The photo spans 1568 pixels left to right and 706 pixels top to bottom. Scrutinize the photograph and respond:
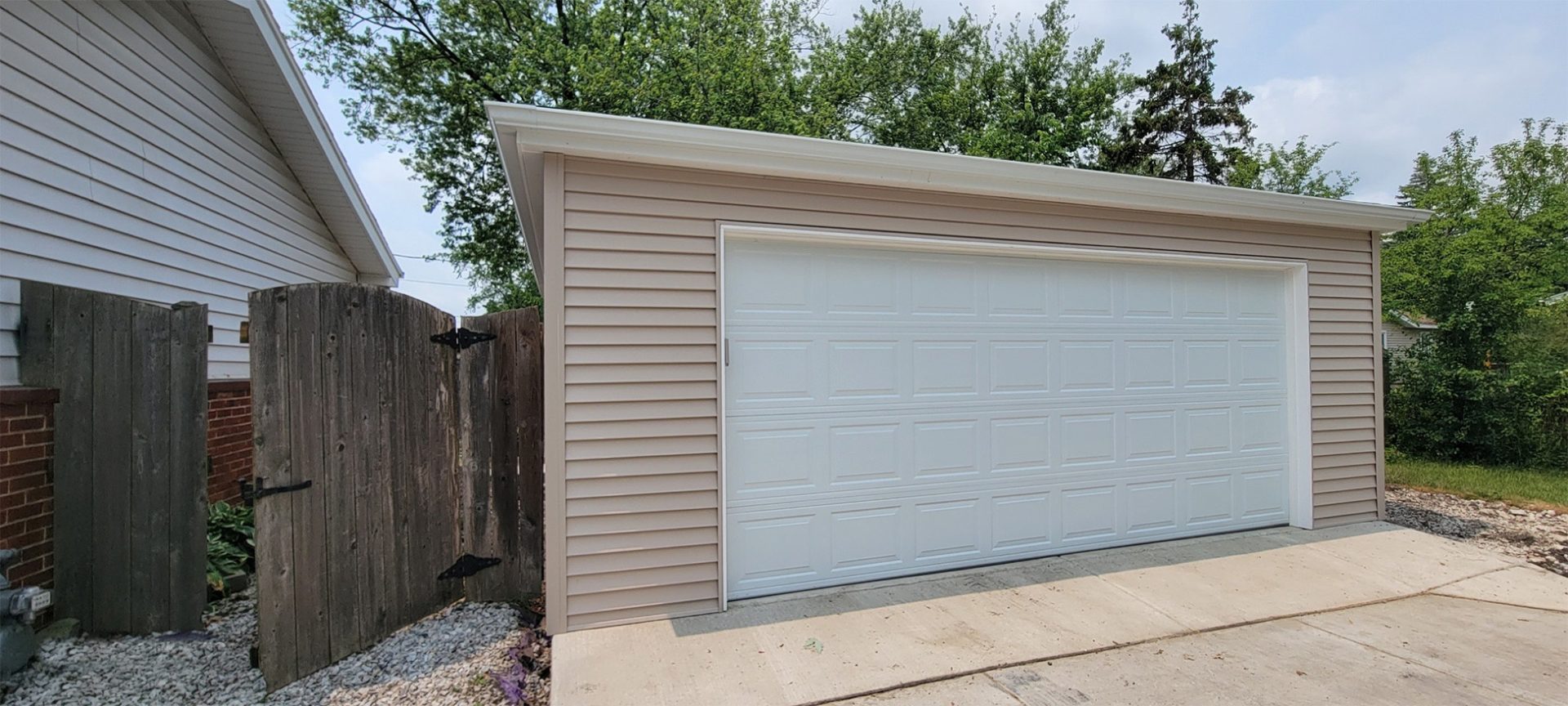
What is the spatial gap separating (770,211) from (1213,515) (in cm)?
→ 387

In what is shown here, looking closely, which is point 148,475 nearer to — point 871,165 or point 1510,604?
point 871,165

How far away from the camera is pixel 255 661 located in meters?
2.66

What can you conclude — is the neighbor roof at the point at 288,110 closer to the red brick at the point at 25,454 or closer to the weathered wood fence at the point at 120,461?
the weathered wood fence at the point at 120,461

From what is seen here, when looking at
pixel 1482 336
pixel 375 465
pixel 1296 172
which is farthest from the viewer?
pixel 1296 172

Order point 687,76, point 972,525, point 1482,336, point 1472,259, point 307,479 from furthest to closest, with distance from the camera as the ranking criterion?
point 687,76 < point 1482,336 < point 1472,259 < point 972,525 < point 307,479

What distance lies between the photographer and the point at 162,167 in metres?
4.19

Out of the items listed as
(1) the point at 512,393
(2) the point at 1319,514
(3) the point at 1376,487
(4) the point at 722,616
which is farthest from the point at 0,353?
(3) the point at 1376,487

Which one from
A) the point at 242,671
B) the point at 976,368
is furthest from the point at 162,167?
the point at 976,368

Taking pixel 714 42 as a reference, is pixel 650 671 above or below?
below

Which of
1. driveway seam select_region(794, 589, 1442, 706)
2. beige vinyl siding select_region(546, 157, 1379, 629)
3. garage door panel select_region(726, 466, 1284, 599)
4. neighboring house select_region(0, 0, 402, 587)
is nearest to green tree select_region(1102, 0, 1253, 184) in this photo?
garage door panel select_region(726, 466, 1284, 599)

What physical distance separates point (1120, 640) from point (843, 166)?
269cm

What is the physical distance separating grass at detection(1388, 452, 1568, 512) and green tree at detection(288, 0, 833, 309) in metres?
9.40

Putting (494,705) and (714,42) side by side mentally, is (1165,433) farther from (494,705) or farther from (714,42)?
(714,42)

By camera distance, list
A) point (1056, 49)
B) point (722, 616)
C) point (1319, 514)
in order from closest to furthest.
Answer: point (722, 616), point (1319, 514), point (1056, 49)
